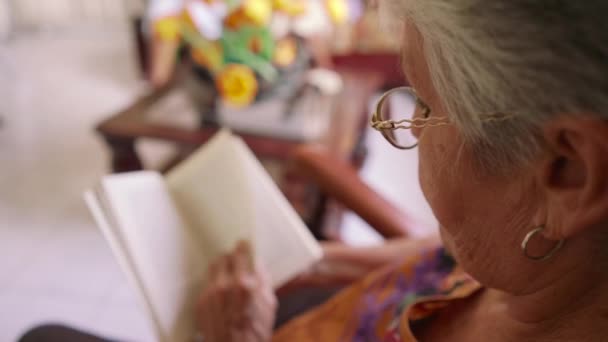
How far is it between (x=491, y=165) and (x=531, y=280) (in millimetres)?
126

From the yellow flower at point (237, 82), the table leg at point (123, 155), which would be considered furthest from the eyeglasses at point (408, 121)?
the table leg at point (123, 155)

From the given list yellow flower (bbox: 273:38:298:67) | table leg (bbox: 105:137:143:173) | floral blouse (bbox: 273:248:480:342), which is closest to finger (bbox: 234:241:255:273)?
floral blouse (bbox: 273:248:480:342)

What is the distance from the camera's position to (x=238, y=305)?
752 mm

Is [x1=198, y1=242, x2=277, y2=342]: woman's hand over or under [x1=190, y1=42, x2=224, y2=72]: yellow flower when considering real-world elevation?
under

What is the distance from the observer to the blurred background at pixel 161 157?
1.32m

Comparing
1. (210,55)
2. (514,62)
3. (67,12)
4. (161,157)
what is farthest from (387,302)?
(67,12)

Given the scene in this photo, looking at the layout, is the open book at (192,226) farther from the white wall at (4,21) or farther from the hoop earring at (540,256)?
the white wall at (4,21)

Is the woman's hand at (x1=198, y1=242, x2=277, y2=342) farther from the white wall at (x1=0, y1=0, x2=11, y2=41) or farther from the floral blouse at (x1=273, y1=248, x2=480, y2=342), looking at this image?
the white wall at (x1=0, y1=0, x2=11, y2=41)

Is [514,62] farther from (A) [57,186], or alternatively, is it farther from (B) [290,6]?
(A) [57,186]

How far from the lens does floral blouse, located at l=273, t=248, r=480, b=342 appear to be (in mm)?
627

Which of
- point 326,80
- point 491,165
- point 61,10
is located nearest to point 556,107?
point 491,165

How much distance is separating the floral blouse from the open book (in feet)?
0.29

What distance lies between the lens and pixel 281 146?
1448 millimetres

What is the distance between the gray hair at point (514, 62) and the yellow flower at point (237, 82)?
3.38 feet
